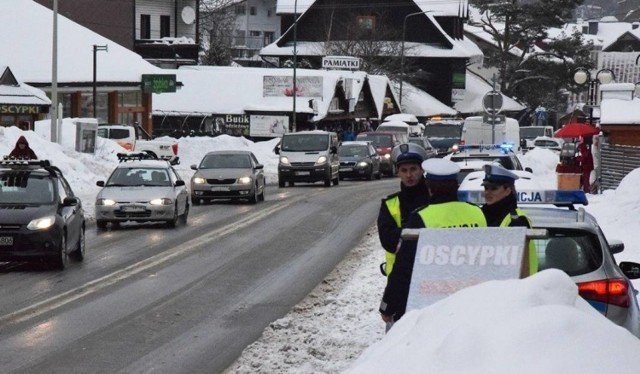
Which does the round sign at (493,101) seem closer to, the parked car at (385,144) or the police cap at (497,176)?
the parked car at (385,144)

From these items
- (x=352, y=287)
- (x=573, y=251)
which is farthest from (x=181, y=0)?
(x=573, y=251)

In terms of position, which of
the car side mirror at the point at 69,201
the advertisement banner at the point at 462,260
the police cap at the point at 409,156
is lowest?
the car side mirror at the point at 69,201

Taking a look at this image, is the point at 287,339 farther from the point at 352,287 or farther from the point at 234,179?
the point at 234,179

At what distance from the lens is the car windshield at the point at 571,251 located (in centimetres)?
935

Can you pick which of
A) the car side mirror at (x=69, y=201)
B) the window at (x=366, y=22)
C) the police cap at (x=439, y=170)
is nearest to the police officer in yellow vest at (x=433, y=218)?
the police cap at (x=439, y=170)

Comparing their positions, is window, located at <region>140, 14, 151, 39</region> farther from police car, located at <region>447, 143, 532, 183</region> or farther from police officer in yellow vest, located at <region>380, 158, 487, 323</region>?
police officer in yellow vest, located at <region>380, 158, 487, 323</region>

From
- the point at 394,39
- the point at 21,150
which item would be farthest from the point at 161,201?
the point at 394,39

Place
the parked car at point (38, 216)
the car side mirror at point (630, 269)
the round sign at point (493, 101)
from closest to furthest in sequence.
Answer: the car side mirror at point (630, 269) < the parked car at point (38, 216) < the round sign at point (493, 101)

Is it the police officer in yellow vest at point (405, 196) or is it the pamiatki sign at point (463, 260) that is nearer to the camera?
the pamiatki sign at point (463, 260)

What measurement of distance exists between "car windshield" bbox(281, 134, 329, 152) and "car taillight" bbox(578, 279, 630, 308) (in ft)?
118

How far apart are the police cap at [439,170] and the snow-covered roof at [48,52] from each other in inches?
1892

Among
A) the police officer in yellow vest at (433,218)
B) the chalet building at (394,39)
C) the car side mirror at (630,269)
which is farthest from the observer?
the chalet building at (394,39)

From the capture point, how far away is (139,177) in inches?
1123

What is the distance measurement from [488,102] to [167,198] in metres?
11.1
